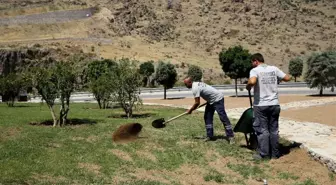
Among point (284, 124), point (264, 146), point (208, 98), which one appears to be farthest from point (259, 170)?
point (284, 124)

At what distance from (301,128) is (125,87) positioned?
7.09 metres

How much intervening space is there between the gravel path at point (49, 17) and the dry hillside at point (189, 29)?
53.6 inches

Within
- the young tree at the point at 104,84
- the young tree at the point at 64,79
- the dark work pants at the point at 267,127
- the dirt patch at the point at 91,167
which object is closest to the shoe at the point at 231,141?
the dark work pants at the point at 267,127

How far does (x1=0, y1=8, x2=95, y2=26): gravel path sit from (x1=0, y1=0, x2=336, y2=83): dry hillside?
1362 millimetres

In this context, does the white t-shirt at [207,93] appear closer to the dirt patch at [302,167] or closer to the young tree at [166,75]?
the dirt patch at [302,167]

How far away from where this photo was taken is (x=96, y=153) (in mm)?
9875

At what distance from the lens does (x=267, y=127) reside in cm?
986

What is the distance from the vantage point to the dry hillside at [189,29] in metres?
65.6

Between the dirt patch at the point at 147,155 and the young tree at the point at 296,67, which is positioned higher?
the young tree at the point at 296,67

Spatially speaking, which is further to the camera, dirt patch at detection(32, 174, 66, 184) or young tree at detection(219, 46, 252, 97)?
young tree at detection(219, 46, 252, 97)

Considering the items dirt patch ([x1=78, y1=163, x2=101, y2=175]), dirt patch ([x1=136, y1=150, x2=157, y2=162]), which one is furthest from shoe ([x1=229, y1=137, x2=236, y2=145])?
dirt patch ([x1=78, y1=163, x2=101, y2=175])

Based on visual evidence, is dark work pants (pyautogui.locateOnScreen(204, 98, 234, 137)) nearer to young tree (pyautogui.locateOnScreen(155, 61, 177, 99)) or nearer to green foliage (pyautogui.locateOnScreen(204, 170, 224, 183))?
green foliage (pyautogui.locateOnScreen(204, 170, 224, 183))

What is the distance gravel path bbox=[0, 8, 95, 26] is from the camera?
228 ft

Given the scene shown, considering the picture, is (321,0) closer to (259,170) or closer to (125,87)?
(125,87)
